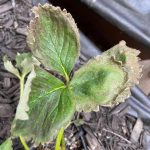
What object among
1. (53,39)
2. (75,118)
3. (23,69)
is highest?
(53,39)

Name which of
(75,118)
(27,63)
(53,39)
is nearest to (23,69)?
(27,63)

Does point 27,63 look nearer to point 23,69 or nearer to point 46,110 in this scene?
point 23,69

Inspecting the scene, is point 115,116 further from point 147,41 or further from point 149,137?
point 147,41

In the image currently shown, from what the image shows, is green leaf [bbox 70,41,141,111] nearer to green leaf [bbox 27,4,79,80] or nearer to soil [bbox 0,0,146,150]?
green leaf [bbox 27,4,79,80]

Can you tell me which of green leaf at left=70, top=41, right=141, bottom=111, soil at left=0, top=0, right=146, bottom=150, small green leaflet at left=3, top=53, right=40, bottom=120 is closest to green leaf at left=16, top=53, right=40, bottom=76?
small green leaflet at left=3, top=53, right=40, bottom=120

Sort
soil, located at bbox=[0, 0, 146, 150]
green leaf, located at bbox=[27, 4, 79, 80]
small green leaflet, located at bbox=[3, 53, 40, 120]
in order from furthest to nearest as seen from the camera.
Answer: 1. soil, located at bbox=[0, 0, 146, 150]
2. green leaf, located at bbox=[27, 4, 79, 80]
3. small green leaflet, located at bbox=[3, 53, 40, 120]

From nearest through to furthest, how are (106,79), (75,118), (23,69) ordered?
(106,79) < (23,69) < (75,118)
